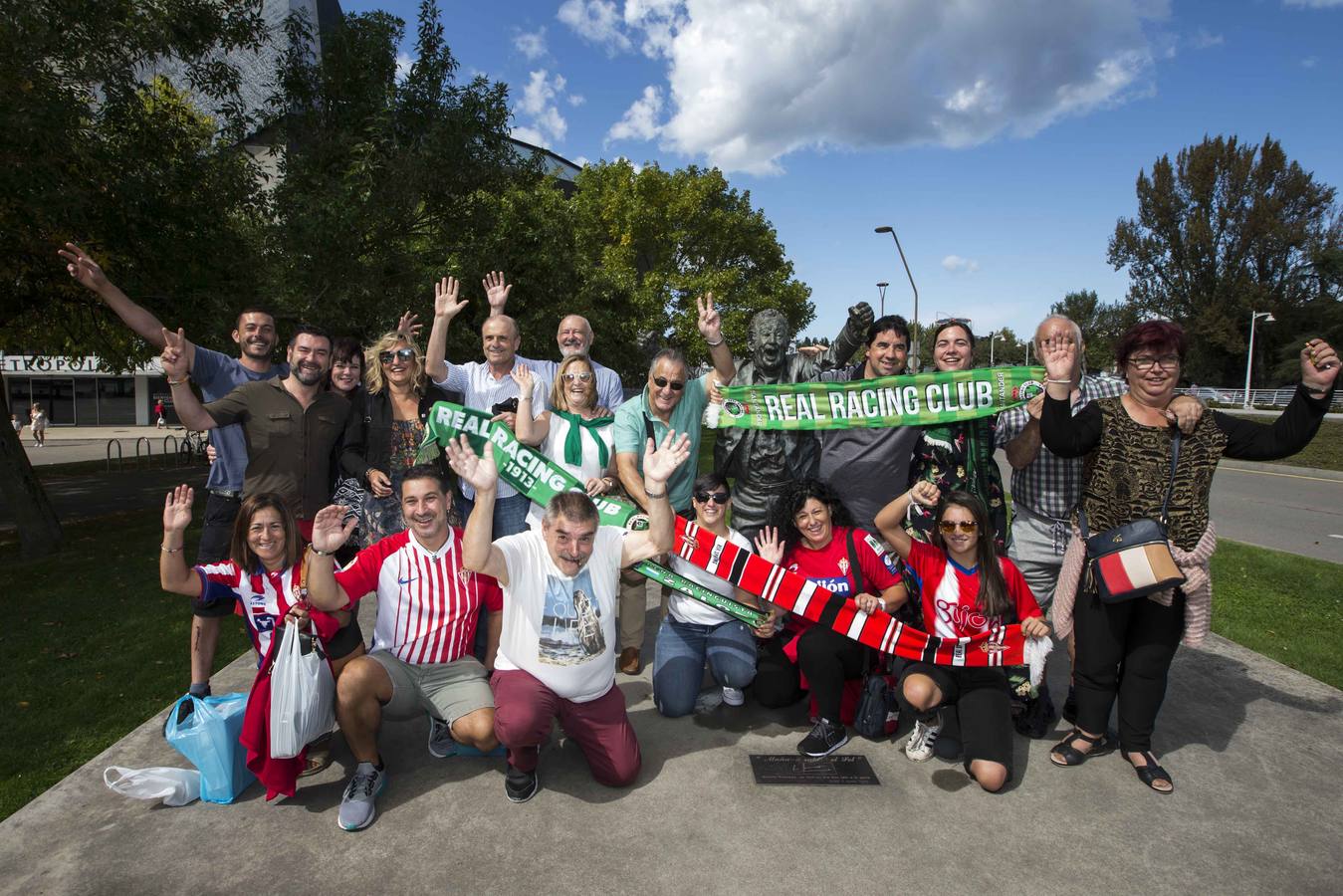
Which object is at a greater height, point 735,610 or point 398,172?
point 398,172

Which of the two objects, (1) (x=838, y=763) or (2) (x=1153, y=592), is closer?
(2) (x=1153, y=592)

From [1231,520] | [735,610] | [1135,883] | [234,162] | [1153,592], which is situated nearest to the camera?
[1135,883]

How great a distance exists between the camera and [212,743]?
3238 mm

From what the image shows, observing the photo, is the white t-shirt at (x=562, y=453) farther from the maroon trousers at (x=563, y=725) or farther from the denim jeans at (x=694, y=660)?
the maroon trousers at (x=563, y=725)

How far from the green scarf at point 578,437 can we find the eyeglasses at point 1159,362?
9.54ft

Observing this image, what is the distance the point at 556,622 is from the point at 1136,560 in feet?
8.63

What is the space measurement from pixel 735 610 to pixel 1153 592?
6.64 ft

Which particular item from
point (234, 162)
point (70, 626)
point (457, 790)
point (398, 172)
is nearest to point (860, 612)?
point (457, 790)

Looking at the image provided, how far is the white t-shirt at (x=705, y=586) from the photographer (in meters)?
4.31

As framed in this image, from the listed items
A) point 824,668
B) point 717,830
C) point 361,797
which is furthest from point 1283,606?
point 361,797

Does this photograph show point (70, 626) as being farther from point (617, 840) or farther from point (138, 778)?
point (617, 840)

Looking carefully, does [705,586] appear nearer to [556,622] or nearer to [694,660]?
[694,660]

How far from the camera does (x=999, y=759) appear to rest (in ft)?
11.4

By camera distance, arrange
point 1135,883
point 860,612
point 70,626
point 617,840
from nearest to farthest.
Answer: point 1135,883
point 617,840
point 860,612
point 70,626
